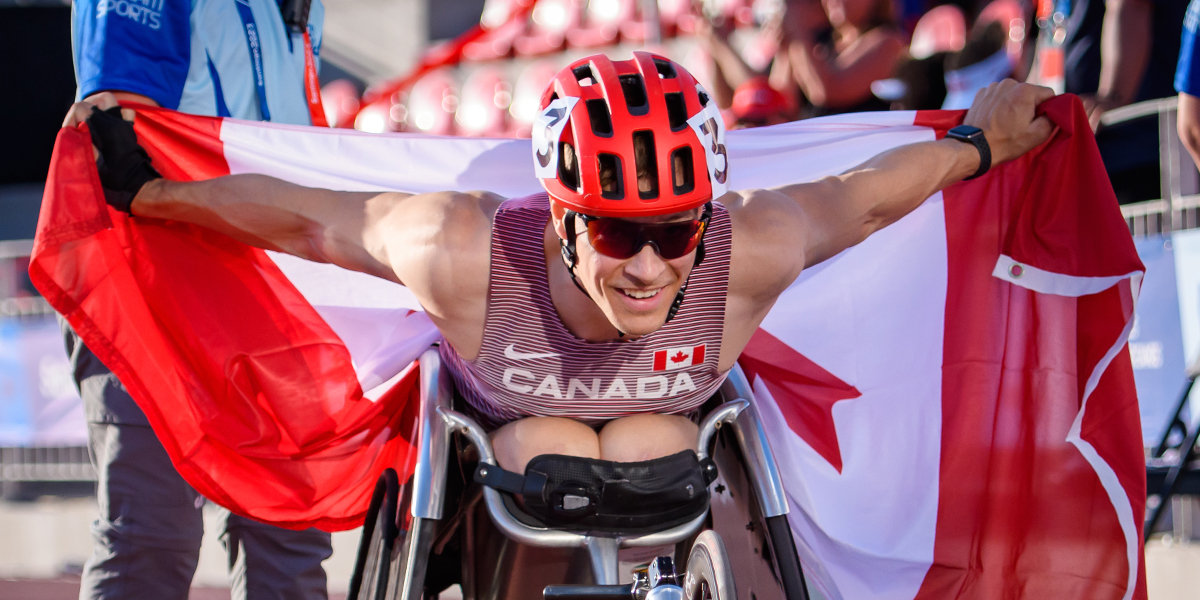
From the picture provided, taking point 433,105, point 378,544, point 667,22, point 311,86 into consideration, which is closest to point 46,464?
point 311,86

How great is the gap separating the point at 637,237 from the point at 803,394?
4.14 ft

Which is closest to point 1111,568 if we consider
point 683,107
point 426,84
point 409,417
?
point 683,107

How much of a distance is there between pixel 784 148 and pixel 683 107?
128 cm

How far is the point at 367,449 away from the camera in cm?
321

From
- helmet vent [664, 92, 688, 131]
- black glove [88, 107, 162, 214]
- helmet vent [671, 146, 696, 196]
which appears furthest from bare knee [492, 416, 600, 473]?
black glove [88, 107, 162, 214]

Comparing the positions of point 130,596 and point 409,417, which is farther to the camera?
point 409,417

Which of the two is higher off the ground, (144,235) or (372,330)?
(144,235)

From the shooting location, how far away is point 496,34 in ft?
50.2

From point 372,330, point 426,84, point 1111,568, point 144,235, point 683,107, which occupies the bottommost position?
point 1111,568

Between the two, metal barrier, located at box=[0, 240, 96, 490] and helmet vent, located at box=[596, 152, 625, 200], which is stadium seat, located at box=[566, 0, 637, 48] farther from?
helmet vent, located at box=[596, 152, 625, 200]

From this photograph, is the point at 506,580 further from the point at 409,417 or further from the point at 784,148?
the point at 784,148

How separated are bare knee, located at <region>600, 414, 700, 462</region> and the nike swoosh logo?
234mm

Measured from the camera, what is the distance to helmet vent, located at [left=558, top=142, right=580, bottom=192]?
235 cm

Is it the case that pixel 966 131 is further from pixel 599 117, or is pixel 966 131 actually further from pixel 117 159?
pixel 117 159
